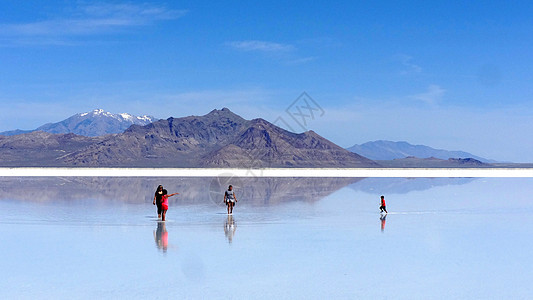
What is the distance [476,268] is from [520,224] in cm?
814

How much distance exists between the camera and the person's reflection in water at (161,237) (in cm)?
1530

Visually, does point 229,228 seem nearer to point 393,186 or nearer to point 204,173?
point 393,186

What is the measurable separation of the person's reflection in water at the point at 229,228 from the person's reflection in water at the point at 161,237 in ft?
5.71

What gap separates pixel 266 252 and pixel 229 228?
447 centimetres

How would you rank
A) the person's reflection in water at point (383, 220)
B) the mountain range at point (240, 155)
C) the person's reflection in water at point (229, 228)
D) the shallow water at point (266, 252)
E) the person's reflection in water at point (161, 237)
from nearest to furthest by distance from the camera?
the shallow water at point (266, 252), the person's reflection in water at point (161, 237), the person's reflection in water at point (229, 228), the person's reflection in water at point (383, 220), the mountain range at point (240, 155)

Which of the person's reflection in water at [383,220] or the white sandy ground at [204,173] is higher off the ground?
the white sandy ground at [204,173]

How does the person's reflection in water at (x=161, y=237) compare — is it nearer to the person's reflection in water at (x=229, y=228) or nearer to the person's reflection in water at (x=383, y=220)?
the person's reflection in water at (x=229, y=228)

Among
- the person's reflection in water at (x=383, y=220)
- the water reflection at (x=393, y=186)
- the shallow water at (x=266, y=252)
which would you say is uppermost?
the water reflection at (x=393, y=186)

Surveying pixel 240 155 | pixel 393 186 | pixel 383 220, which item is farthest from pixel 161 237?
pixel 240 155

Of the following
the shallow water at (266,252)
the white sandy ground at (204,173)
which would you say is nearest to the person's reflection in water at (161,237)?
the shallow water at (266,252)

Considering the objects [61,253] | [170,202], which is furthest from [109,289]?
[170,202]

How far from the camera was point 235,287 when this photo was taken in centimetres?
1109

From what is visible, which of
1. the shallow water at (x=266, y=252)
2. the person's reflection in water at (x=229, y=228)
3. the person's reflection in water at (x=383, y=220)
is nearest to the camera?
the shallow water at (x=266, y=252)

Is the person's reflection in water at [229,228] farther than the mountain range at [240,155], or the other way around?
the mountain range at [240,155]
